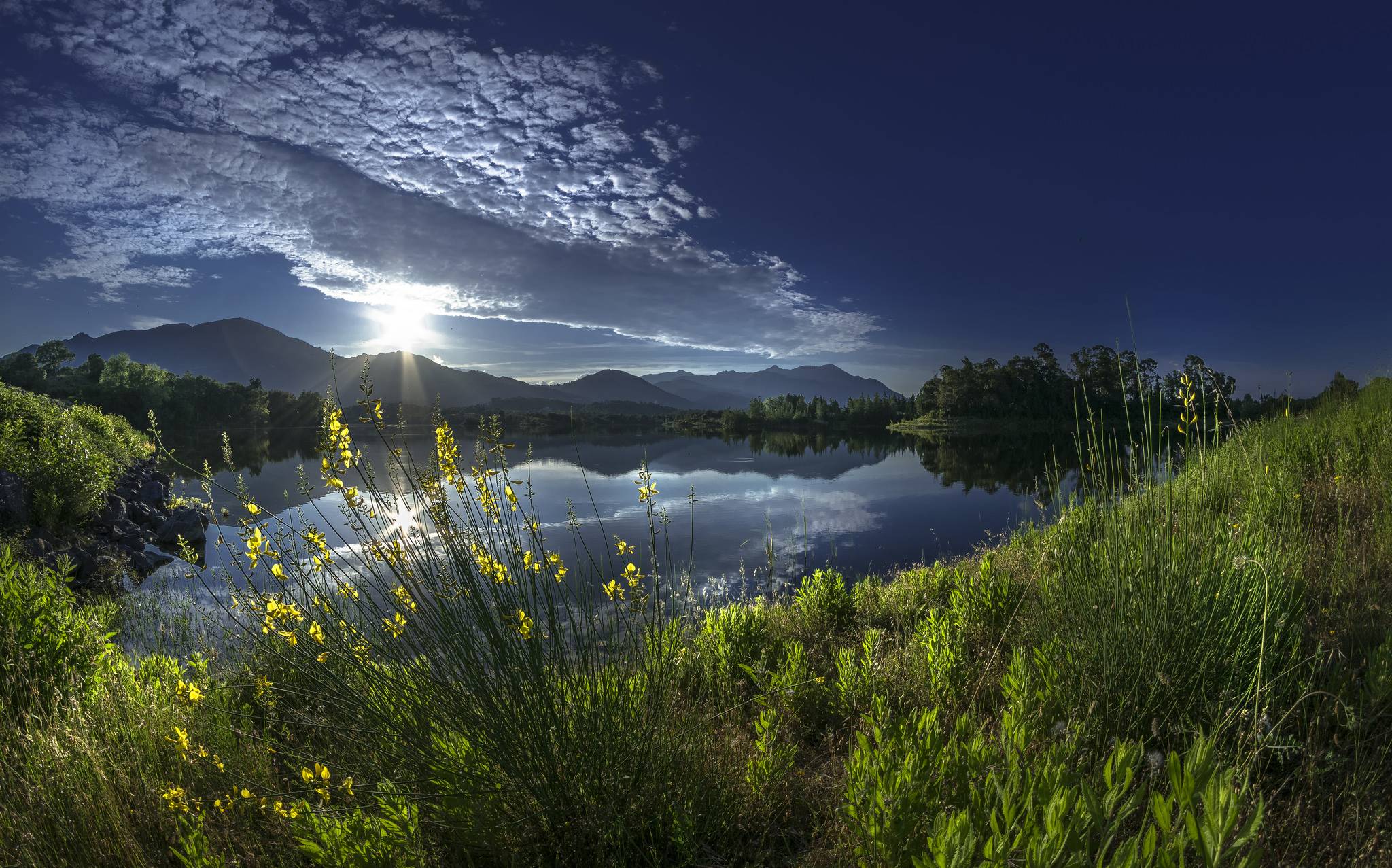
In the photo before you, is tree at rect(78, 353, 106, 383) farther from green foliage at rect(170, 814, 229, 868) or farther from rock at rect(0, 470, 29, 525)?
green foliage at rect(170, 814, 229, 868)

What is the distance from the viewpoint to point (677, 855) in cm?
238

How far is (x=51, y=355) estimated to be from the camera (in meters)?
43.4

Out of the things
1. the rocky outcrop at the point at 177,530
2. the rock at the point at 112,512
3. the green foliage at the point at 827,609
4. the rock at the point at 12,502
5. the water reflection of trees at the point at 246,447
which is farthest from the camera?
the water reflection of trees at the point at 246,447

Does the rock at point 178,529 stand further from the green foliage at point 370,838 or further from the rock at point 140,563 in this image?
the green foliage at point 370,838

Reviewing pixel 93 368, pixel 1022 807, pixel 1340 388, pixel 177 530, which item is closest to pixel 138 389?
pixel 93 368

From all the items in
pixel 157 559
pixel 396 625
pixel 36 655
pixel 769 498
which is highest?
pixel 396 625

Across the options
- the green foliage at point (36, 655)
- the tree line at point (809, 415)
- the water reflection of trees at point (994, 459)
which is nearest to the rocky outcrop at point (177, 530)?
the green foliage at point (36, 655)

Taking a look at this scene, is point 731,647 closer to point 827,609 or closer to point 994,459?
point 827,609

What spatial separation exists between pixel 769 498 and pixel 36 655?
55.2 feet

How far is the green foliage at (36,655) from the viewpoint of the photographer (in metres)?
3.45

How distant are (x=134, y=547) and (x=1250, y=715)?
17.2 metres

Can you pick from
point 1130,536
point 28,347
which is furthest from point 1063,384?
point 28,347

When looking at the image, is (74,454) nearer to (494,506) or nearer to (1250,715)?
(494,506)

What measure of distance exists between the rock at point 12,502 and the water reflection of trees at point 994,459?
60.9 ft
